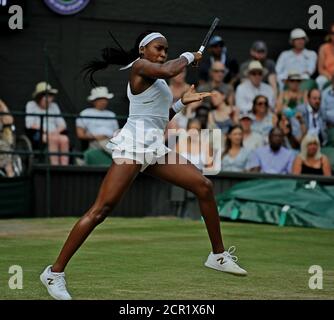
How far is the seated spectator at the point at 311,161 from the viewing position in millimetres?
15625

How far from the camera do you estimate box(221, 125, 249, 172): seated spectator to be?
52.6ft

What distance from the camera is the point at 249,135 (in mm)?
16359

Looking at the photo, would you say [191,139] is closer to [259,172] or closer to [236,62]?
[259,172]

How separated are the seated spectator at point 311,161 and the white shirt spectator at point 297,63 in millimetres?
1760

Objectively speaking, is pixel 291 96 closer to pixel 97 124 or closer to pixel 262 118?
pixel 262 118

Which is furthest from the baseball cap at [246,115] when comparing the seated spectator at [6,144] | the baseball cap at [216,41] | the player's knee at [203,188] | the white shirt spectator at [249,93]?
the player's knee at [203,188]

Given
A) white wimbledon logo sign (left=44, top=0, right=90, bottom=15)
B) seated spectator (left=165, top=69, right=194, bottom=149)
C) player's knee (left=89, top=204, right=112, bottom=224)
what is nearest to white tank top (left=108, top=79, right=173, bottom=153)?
player's knee (left=89, top=204, right=112, bottom=224)

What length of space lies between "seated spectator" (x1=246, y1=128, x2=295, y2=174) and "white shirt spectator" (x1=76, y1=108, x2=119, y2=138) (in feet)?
7.58

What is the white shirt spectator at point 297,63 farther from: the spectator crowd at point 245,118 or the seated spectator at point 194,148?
the seated spectator at point 194,148

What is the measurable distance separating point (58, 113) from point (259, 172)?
3256 millimetres

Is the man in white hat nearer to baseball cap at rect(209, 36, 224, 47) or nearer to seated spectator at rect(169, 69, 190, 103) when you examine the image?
seated spectator at rect(169, 69, 190, 103)

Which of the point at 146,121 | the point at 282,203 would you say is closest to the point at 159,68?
the point at 146,121
